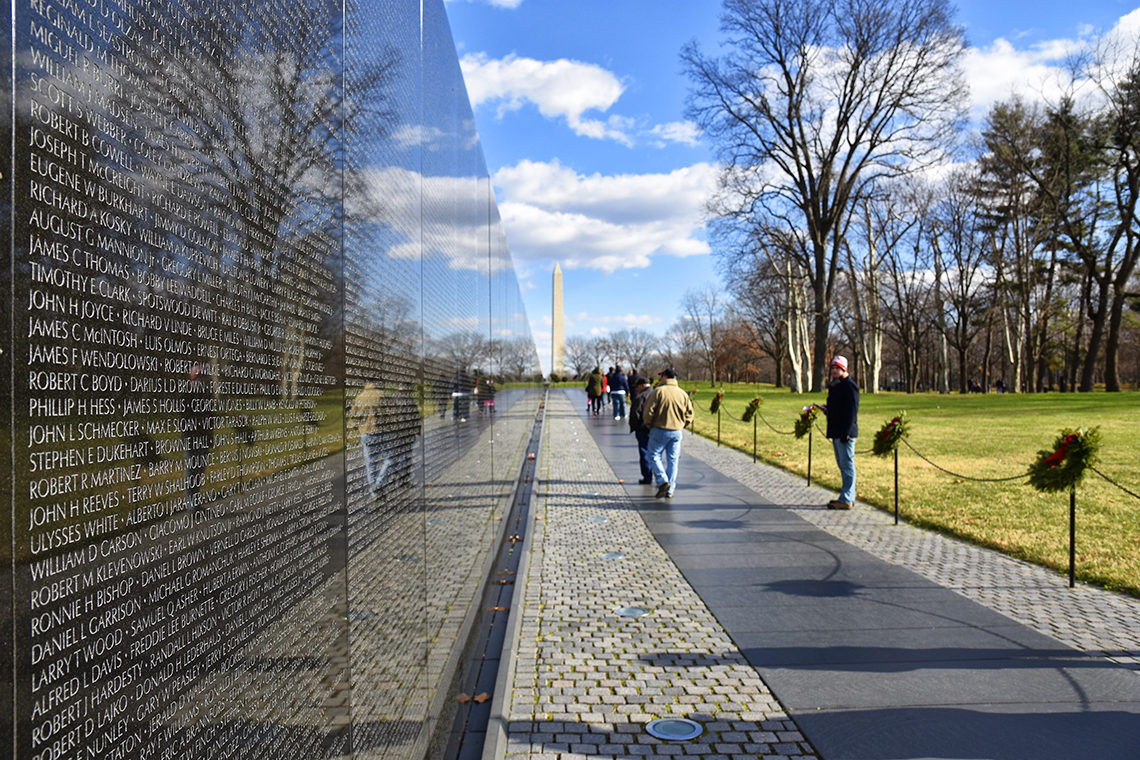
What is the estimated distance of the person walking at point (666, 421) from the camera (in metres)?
11.6

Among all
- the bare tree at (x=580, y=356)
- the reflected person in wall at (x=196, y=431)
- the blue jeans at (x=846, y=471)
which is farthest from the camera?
the bare tree at (x=580, y=356)

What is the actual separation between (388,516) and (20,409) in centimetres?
218

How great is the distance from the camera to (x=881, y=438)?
10250 millimetres

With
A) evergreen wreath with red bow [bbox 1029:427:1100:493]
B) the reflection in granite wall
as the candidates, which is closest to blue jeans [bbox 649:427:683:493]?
evergreen wreath with red bow [bbox 1029:427:1100:493]

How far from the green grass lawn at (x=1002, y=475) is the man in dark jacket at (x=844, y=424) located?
0.63m

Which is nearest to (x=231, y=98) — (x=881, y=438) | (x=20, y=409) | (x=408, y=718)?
(x=20, y=409)

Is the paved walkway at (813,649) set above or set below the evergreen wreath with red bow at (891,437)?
below

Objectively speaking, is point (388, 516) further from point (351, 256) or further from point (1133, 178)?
Result: point (1133, 178)

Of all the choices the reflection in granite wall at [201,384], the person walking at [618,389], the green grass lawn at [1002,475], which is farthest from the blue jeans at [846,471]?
the person walking at [618,389]

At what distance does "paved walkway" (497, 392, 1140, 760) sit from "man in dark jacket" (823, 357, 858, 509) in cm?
128

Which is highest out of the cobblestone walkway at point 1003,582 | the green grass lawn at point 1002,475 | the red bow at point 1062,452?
the red bow at point 1062,452

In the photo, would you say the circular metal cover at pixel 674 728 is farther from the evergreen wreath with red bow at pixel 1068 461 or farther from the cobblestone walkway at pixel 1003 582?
the evergreen wreath with red bow at pixel 1068 461

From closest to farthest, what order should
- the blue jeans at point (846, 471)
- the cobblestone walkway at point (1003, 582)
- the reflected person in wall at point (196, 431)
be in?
1. the reflected person in wall at point (196, 431)
2. the cobblestone walkway at point (1003, 582)
3. the blue jeans at point (846, 471)

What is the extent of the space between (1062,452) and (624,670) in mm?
4742
